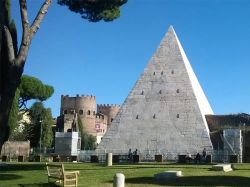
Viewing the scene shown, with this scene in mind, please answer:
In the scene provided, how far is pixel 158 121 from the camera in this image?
3653 cm

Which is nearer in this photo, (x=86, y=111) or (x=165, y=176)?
(x=165, y=176)

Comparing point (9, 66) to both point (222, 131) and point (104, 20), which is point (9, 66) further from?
point (222, 131)

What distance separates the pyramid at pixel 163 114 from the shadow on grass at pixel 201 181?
69.8ft

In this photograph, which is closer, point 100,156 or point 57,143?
point 100,156

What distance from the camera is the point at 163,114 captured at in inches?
1448

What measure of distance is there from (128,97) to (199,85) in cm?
733

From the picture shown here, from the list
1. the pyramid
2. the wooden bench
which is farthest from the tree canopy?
the pyramid

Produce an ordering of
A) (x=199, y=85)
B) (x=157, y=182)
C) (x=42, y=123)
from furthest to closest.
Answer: (x=42, y=123)
(x=199, y=85)
(x=157, y=182)

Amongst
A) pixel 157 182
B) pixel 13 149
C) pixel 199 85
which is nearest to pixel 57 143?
pixel 13 149

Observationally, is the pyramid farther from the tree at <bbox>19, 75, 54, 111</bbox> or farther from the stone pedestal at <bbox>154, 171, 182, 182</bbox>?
the stone pedestal at <bbox>154, 171, 182, 182</bbox>

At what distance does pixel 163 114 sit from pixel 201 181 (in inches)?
987

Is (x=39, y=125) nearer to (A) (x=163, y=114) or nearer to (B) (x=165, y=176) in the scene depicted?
(A) (x=163, y=114)

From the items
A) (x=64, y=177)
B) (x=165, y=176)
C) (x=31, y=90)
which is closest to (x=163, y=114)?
(x=31, y=90)

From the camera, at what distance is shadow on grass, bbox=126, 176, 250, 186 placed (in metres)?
11.2
